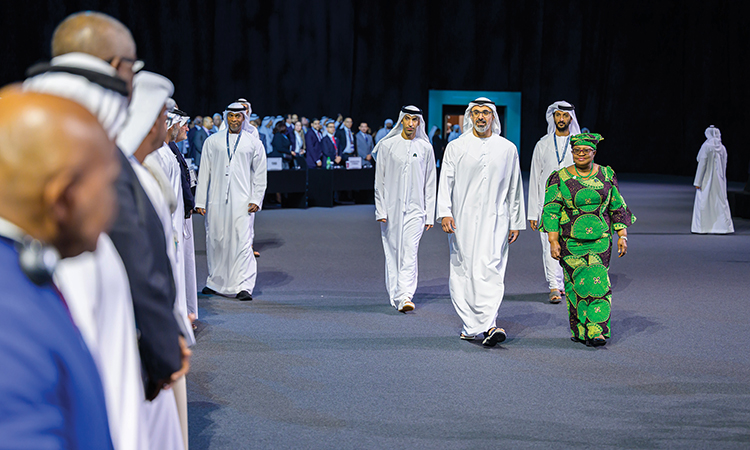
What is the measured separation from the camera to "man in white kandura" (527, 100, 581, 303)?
248 inches

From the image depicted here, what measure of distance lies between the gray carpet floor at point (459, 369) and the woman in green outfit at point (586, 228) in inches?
9.1

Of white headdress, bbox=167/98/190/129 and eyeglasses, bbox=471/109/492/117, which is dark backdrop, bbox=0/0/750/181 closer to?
white headdress, bbox=167/98/190/129

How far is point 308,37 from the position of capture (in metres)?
21.4

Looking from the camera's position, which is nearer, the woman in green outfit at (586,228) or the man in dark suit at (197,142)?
the woman in green outfit at (586,228)

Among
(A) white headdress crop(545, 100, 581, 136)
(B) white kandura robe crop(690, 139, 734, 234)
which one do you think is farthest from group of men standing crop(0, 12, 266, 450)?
(B) white kandura robe crop(690, 139, 734, 234)

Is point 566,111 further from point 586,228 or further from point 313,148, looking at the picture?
point 313,148

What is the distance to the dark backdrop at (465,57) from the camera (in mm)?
19781

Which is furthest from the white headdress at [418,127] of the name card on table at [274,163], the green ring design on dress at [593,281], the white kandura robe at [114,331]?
the name card on table at [274,163]

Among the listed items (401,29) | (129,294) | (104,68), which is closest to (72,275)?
(129,294)

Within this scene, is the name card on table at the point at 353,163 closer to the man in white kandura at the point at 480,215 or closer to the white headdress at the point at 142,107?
the man in white kandura at the point at 480,215

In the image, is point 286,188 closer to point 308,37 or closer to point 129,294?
point 308,37

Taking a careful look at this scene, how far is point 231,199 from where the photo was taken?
6398 millimetres

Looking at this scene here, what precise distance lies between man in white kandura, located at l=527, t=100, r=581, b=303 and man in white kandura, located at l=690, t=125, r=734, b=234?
4836 mm

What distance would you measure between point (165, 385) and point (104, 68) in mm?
639
